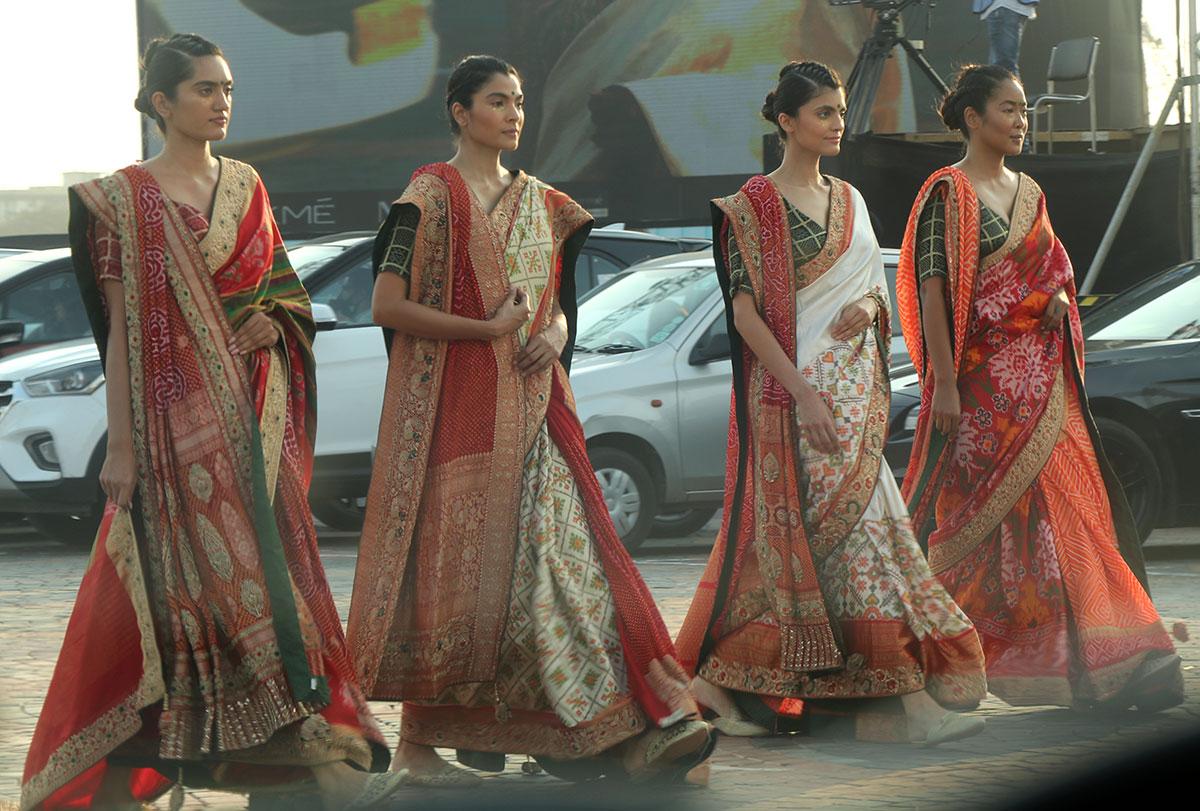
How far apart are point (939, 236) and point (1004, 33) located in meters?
10.7

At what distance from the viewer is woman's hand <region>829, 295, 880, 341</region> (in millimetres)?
6141

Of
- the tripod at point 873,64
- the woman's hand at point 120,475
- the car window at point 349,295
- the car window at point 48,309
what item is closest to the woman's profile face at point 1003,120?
the woman's hand at point 120,475

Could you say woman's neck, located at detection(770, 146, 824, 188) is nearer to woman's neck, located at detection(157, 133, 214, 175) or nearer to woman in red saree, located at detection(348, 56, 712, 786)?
woman in red saree, located at detection(348, 56, 712, 786)

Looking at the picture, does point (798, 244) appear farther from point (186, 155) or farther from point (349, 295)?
point (349, 295)

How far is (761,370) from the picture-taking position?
6.26 m

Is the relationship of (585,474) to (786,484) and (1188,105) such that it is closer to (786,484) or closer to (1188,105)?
(786,484)

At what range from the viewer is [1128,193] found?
1498 centimetres

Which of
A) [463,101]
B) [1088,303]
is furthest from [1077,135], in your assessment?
[463,101]

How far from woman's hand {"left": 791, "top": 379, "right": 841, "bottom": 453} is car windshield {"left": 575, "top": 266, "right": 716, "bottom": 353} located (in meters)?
5.14

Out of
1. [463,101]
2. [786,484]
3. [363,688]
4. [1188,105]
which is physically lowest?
[363,688]

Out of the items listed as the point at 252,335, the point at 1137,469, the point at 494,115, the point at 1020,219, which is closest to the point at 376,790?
the point at 252,335

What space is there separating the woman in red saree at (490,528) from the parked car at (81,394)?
529 cm

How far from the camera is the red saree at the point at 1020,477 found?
6488 mm

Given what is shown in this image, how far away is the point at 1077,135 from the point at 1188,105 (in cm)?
192
